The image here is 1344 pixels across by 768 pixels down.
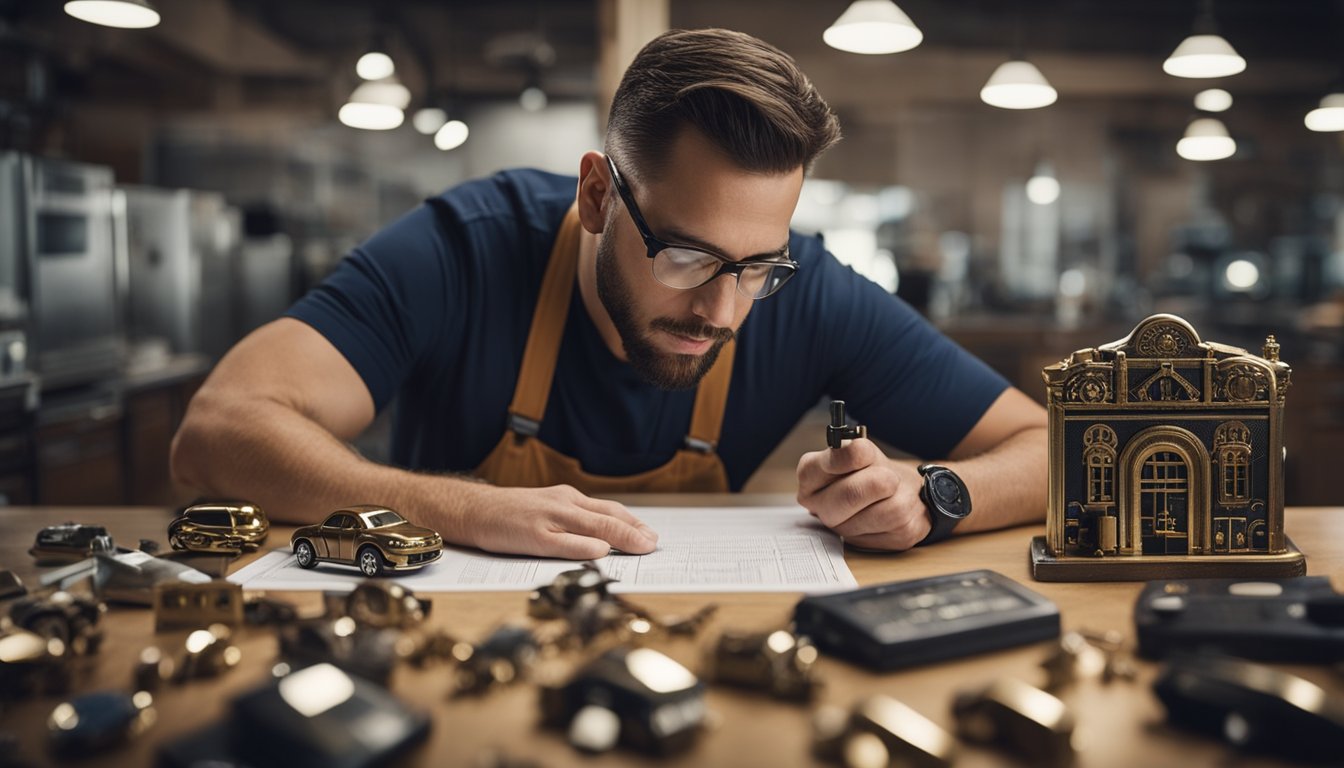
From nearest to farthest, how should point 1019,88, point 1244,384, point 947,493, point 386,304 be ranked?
point 1244,384 → point 947,493 → point 386,304 → point 1019,88

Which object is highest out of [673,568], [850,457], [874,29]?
[874,29]

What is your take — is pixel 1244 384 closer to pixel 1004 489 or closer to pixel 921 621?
pixel 1004 489

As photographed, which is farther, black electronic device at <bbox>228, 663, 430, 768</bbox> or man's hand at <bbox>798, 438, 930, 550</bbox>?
man's hand at <bbox>798, 438, 930, 550</bbox>

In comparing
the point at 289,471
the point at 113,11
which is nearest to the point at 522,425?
the point at 289,471

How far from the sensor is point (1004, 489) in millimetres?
1447

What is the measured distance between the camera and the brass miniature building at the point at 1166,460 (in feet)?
3.73

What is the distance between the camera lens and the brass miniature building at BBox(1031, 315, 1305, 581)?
114 centimetres

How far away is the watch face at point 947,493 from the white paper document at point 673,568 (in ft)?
0.44

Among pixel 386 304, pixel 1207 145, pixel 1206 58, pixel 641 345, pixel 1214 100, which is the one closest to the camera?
pixel 641 345

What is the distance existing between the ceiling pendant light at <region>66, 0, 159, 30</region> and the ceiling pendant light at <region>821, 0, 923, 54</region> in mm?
1764

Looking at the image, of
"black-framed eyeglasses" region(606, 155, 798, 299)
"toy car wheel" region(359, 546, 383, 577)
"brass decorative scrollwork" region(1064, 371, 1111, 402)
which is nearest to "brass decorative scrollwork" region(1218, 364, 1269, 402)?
"brass decorative scrollwork" region(1064, 371, 1111, 402)

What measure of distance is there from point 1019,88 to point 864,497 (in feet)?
10.8

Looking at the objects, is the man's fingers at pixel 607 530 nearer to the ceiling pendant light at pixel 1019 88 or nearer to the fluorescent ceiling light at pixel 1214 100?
the ceiling pendant light at pixel 1019 88

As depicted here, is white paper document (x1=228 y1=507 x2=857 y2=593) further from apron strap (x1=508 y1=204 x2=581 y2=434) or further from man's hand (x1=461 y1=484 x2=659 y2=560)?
apron strap (x1=508 y1=204 x2=581 y2=434)
